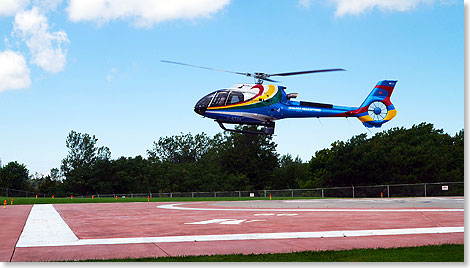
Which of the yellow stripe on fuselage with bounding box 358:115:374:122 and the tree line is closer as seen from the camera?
the yellow stripe on fuselage with bounding box 358:115:374:122

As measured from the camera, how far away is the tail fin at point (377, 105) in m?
26.4

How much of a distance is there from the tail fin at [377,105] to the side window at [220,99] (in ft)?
23.9

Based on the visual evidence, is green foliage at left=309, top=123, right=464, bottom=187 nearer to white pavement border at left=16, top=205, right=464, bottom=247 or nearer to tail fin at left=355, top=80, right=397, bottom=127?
tail fin at left=355, top=80, right=397, bottom=127

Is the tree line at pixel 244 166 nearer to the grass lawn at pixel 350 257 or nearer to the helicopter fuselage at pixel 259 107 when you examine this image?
the helicopter fuselage at pixel 259 107

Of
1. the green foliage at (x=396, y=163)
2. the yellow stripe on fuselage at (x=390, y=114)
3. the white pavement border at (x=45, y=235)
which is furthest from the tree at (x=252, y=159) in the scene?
the white pavement border at (x=45, y=235)

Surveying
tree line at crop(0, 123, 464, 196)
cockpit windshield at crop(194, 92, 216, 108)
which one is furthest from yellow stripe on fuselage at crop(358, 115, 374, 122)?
tree line at crop(0, 123, 464, 196)

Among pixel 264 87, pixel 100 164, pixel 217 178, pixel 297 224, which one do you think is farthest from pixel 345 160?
pixel 297 224

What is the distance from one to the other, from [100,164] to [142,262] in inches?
4146

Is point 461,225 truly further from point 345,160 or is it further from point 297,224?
point 345,160

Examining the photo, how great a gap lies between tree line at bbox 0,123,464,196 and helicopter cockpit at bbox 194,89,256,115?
6366cm

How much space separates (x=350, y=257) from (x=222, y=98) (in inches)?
692

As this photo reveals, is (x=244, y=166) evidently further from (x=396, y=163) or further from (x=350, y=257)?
(x=350, y=257)

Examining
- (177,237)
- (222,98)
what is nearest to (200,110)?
(222,98)

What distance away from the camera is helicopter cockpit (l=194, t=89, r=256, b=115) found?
2528cm
